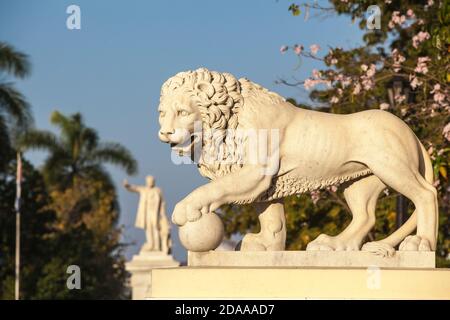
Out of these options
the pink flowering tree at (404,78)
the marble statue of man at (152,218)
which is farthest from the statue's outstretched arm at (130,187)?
the pink flowering tree at (404,78)

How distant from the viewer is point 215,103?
1065cm

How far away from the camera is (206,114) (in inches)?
420

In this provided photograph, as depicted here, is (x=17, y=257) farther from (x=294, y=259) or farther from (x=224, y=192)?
(x=294, y=259)

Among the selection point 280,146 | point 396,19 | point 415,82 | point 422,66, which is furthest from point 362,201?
point 396,19

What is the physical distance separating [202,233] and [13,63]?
2559cm

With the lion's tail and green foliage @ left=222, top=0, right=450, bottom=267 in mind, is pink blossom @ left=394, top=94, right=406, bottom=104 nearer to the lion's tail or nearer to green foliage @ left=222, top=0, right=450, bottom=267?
green foliage @ left=222, top=0, right=450, bottom=267

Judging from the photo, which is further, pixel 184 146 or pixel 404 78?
pixel 404 78

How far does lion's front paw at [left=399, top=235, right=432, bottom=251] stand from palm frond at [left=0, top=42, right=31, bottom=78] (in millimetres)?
25628

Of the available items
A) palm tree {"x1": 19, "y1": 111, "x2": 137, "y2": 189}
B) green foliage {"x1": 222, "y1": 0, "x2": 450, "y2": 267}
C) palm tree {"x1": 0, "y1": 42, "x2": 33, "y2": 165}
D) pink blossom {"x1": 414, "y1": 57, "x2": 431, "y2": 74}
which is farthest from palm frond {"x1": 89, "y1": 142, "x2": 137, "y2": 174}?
pink blossom {"x1": 414, "y1": 57, "x2": 431, "y2": 74}
